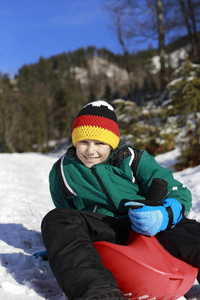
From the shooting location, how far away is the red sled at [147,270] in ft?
4.76

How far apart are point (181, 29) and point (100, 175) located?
619 inches

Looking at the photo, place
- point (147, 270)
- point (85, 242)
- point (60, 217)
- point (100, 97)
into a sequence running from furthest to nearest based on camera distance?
1. point (100, 97)
2. point (60, 217)
3. point (85, 242)
4. point (147, 270)

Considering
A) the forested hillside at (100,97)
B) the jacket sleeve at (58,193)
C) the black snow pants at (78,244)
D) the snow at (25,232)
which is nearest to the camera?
the black snow pants at (78,244)

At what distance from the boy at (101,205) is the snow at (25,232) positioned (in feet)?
1.00

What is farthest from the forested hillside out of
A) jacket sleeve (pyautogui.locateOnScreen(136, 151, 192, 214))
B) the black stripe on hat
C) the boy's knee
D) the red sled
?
the red sled

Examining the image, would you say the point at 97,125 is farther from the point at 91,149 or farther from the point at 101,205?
the point at 101,205

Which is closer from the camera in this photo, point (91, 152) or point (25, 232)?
point (91, 152)

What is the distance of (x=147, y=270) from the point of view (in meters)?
1.46

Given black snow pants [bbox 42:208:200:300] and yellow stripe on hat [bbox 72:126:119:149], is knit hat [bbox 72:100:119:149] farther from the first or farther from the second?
black snow pants [bbox 42:208:200:300]

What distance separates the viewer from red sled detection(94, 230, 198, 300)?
1.45 m

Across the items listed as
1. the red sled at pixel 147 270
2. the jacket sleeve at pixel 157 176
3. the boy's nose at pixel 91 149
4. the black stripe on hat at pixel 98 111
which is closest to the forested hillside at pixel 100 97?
the black stripe on hat at pixel 98 111

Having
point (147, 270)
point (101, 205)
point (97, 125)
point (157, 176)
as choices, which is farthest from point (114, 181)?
point (147, 270)

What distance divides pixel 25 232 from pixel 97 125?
Result: 1.47 meters

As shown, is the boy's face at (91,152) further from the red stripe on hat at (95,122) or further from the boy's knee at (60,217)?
the boy's knee at (60,217)
